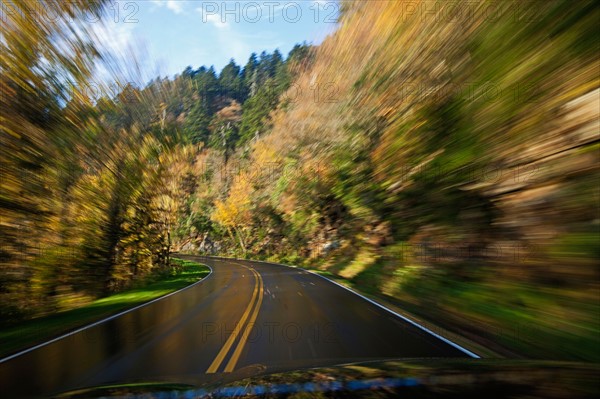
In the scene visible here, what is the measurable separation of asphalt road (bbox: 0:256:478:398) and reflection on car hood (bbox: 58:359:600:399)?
22.7 inches

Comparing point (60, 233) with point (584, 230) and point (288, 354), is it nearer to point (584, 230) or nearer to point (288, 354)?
point (288, 354)

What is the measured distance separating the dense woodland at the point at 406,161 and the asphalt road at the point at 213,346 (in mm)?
2376

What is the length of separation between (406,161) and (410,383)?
15.0m

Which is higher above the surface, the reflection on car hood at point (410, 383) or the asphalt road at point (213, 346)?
the reflection on car hood at point (410, 383)

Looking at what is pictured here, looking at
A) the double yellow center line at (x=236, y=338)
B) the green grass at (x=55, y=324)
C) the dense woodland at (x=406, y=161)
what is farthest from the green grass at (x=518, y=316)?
the green grass at (x=55, y=324)

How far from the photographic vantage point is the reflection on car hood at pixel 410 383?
263 centimetres

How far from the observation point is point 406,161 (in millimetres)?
17141

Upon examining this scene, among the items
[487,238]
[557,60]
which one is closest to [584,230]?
[557,60]

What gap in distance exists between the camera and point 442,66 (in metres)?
12.5

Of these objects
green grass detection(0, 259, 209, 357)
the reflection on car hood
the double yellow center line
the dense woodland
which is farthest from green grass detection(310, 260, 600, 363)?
green grass detection(0, 259, 209, 357)

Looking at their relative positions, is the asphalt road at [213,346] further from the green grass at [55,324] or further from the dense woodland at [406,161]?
the dense woodland at [406,161]

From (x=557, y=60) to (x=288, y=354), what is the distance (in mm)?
8163

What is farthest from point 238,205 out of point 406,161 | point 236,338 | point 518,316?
point 518,316

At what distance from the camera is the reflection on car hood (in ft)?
8.62
